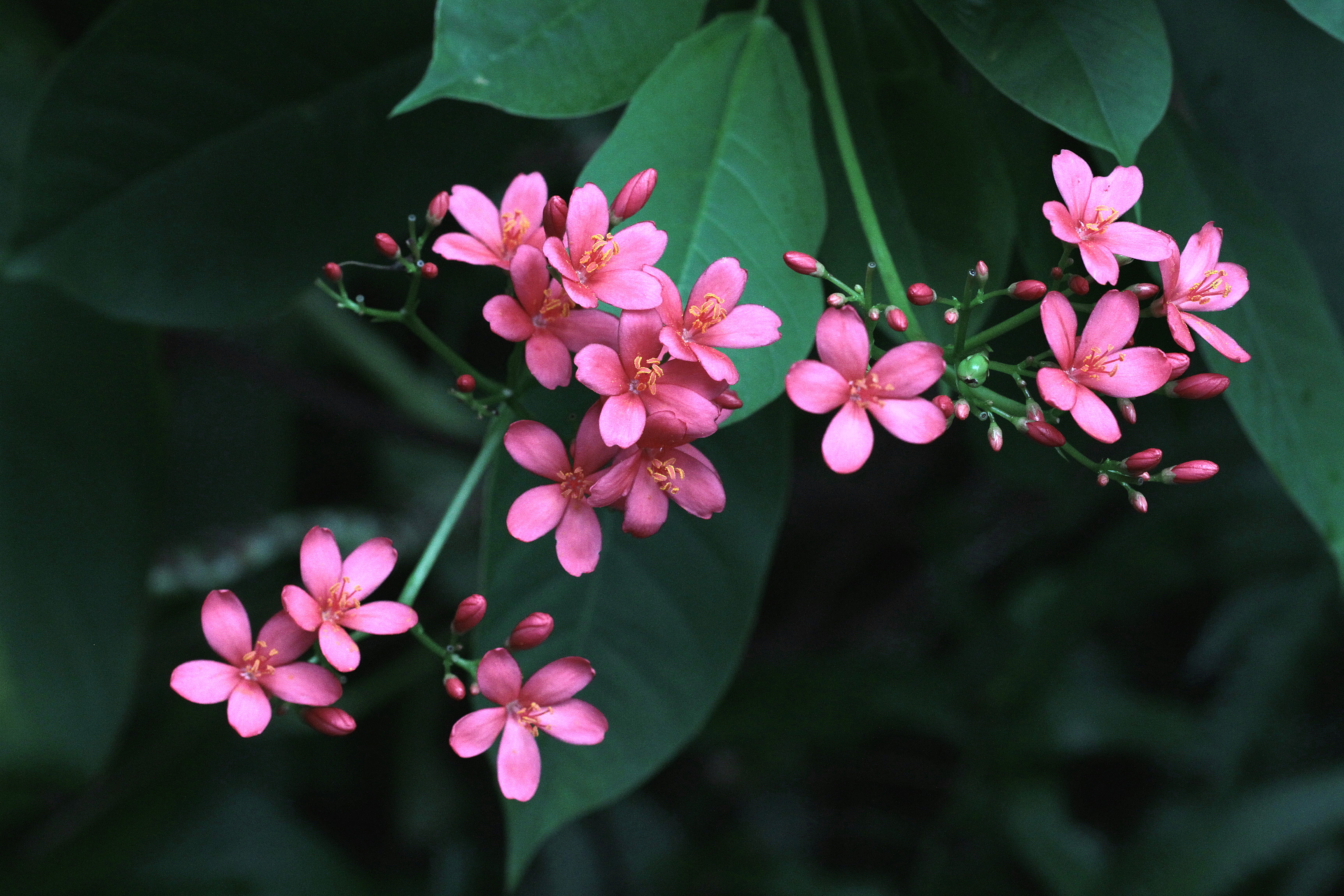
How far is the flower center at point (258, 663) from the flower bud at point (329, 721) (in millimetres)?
31

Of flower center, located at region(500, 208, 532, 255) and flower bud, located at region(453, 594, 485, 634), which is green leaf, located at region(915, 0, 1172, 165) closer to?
flower center, located at region(500, 208, 532, 255)

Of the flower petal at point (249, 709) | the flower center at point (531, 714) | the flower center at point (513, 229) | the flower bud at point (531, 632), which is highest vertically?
the flower center at point (513, 229)

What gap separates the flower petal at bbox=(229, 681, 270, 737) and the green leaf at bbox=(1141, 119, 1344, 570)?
0.65 m

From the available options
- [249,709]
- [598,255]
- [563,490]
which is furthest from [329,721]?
[598,255]

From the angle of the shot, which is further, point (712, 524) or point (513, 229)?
point (712, 524)

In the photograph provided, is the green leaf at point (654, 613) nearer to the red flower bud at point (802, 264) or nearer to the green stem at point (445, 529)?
the green stem at point (445, 529)

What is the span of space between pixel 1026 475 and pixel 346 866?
1072mm

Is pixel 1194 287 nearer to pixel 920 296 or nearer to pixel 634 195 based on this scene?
pixel 920 296

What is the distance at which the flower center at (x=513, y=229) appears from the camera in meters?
0.58

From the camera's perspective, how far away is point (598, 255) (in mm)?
515

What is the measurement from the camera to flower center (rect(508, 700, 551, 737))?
546mm

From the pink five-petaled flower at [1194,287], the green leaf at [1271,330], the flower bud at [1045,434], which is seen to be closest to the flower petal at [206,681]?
the flower bud at [1045,434]

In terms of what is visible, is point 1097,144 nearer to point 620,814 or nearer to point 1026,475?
point 1026,475

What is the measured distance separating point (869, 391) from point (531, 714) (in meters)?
0.26
